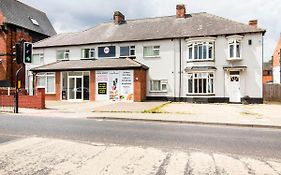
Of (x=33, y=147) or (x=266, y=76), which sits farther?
(x=266, y=76)

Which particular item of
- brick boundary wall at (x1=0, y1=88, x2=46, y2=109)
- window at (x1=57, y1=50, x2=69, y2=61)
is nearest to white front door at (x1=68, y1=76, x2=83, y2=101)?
window at (x1=57, y1=50, x2=69, y2=61)

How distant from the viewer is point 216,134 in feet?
31.9

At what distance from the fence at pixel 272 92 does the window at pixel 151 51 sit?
15502mm

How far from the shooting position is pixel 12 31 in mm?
35062

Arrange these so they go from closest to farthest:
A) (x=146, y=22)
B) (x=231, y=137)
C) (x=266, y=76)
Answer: (x=231, y=137)
(x=146, y=22)
(x=266, y=76)

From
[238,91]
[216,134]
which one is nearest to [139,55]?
[238,91]

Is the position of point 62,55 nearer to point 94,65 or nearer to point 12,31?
point 94,65

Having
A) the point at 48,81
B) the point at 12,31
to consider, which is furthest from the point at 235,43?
the point at 12,31

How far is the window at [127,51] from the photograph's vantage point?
2828cm

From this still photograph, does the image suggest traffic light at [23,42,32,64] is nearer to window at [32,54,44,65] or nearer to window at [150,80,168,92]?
window at [150,80,168,92]

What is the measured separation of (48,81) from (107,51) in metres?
7.16

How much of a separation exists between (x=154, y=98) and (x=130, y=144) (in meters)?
19.4

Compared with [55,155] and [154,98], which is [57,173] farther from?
[154,98]

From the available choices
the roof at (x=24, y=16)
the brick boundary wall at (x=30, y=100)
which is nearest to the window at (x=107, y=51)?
the brick boundary wall at (x=30, y=100)
